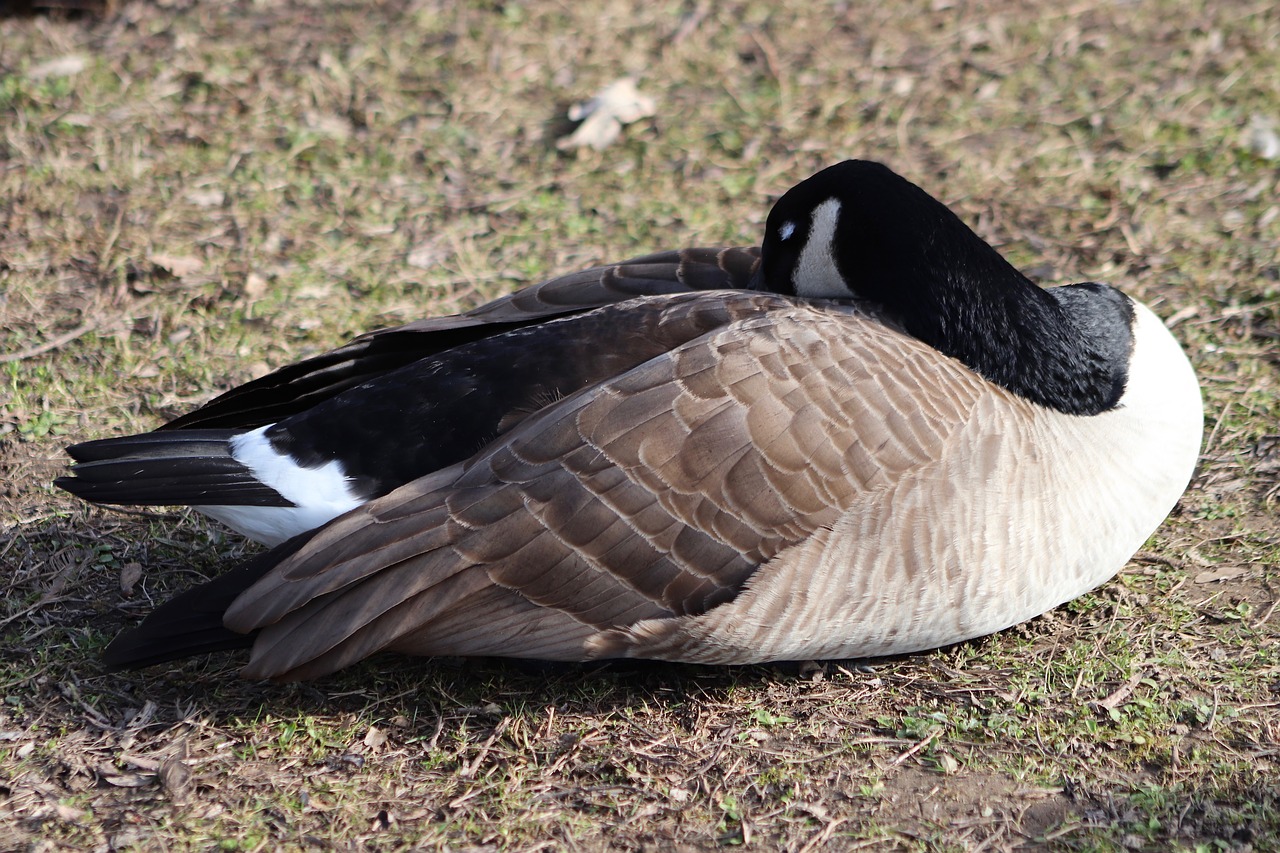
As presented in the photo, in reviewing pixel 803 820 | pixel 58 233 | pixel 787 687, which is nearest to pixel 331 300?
pixel 58 233

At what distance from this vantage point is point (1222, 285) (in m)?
5.15

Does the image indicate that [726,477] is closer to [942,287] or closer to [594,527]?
[594,527]

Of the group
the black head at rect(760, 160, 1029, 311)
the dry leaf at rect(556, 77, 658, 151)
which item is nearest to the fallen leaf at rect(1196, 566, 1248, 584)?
the black head at rect(760, 160, 1029, 311)

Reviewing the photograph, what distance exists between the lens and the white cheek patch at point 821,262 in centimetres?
373

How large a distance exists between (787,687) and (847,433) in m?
0.79

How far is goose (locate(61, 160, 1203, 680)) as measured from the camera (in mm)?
3133

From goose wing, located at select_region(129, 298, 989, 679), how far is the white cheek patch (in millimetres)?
638

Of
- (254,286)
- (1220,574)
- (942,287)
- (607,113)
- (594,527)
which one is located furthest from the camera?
(607,113)

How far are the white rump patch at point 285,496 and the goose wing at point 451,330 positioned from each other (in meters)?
0.31

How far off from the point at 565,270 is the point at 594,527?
8.37 feet

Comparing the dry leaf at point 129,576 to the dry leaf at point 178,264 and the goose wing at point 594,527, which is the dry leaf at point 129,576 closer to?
the goose wing at point 594,527

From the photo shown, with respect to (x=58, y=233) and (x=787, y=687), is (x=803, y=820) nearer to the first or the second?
(x=787, y=687)

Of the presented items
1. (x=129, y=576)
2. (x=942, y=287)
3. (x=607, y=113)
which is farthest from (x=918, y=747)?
(x=607, y=113)

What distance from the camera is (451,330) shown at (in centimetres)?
388
